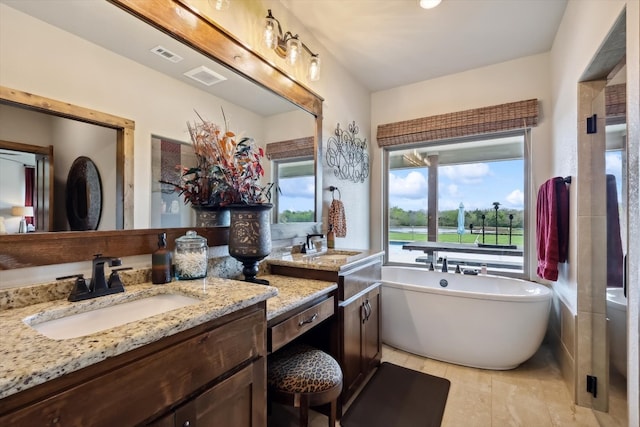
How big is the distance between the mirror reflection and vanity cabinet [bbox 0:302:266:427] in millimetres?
683

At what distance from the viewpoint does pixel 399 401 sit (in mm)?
1878

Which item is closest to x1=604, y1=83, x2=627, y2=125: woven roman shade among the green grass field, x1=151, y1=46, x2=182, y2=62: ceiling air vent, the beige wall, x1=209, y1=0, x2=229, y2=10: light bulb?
the beige wall

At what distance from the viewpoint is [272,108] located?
2027mm

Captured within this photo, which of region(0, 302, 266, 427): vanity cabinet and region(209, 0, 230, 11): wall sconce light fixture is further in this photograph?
region(209, 0, 230, 11): wall sconce light fixture

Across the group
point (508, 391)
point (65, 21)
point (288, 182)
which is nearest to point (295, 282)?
point (288, 182)

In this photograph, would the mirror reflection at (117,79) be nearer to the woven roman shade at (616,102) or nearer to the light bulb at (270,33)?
the light bulb at (270,33)

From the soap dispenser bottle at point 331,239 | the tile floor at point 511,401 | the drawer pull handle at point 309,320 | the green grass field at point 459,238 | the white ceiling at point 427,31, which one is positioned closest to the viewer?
the drawer pull handle at point 309,320

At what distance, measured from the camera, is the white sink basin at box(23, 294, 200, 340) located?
0.88 meters

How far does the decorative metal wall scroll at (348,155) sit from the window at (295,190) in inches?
14.4

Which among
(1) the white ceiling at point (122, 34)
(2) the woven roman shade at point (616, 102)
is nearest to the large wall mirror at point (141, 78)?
(1) the white ceiling at point (122, 34)

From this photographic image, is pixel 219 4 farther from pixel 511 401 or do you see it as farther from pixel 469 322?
pixel 511 401

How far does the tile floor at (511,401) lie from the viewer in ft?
5.50

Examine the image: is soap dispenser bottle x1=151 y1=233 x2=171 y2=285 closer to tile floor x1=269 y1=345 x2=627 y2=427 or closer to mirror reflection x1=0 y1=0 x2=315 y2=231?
mirror reflection x1=0 y1=0 x2=315 y2=231

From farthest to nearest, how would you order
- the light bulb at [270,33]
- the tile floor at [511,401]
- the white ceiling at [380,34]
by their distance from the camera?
the light bulb at [270,33]
the tile floor at [511,401]
the white ceiling at [380,34]
